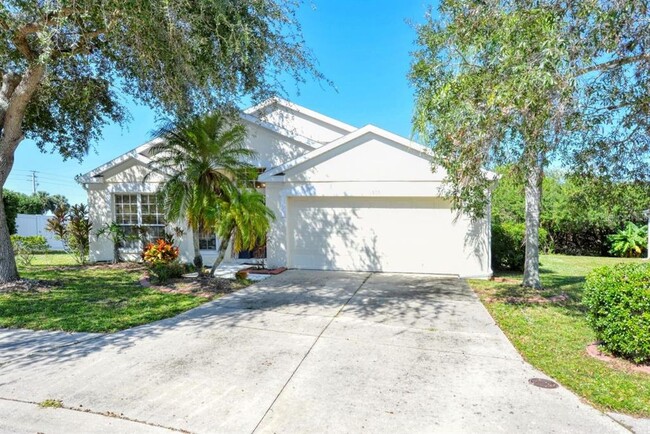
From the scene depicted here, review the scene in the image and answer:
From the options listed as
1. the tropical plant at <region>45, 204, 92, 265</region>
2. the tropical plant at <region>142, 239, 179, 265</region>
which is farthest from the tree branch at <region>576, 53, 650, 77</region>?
the tropical plant at <region>45, 204, 92, 265</region>

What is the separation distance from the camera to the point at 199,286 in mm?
9273

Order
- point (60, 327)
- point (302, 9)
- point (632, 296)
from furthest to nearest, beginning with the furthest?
point (302, 9), point (60, 327), point (632, 296)

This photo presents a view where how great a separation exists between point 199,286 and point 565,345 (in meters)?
7.46

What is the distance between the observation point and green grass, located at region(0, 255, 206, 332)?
6348mm

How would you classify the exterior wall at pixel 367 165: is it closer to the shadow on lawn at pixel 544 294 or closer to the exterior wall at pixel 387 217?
the exterior wall at pixel 387 217

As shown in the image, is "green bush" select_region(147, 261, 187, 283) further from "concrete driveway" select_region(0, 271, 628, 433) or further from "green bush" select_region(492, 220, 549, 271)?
"green bush" select_region(492, 220, 549, 271)

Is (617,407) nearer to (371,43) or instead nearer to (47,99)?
(371,43)

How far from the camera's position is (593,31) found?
5133 millimetres

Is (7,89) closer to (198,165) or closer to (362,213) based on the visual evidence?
(198,165)

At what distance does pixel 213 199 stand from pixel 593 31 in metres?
8.03

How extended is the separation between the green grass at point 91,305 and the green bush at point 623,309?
21.7 feet

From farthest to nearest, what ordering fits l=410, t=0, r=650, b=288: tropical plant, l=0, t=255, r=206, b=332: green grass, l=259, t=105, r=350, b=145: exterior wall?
l=259, t=105, r=350, b=145: exterior wall, l=0, t=255, r=206, b=332: green grass, l=410, t=0, r=650, b=288: tropical plant

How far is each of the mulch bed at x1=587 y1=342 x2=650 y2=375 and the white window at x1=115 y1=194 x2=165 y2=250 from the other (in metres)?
12.3

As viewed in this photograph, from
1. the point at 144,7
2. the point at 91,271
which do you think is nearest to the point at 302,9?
the point at 144,7
